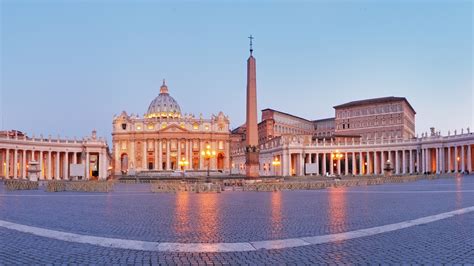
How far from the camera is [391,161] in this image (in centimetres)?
8956

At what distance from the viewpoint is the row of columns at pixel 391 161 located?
77.1 m

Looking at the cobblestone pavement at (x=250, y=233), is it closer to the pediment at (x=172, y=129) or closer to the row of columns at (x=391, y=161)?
the row of columns at (x=391, y=161)

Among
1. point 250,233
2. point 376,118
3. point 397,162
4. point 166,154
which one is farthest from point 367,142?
point 250,233

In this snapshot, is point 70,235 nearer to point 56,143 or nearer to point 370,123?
point 56,143

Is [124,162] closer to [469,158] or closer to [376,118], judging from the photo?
[376,118]

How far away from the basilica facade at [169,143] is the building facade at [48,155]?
19.9 meters

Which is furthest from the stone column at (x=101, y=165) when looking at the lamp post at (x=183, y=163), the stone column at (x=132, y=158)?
the stone column at (x=132, y=158)

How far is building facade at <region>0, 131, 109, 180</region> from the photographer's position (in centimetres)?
7894

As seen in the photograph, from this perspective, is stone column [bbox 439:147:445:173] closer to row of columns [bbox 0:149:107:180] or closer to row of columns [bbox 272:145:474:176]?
row of columns [bbox 272:145:474:176]

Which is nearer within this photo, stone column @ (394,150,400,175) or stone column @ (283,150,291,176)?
stone column @ (394,150,400,175)

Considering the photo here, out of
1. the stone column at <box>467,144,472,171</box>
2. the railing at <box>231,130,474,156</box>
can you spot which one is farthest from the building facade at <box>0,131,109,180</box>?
the stone column at <box>467,144,472,171</box>

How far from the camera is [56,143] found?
299 ft

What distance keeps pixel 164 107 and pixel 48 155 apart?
7150 centimetres

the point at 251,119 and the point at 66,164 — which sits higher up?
the point at 251,119
